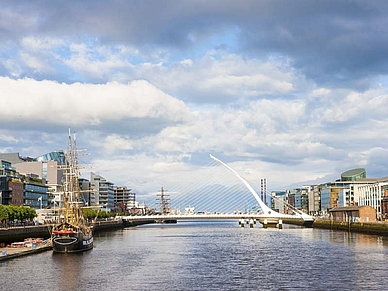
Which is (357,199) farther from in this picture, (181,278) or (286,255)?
(181,278)

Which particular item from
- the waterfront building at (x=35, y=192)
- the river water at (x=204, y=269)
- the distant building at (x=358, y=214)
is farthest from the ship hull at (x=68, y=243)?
the distant building at (x=358, y=214)

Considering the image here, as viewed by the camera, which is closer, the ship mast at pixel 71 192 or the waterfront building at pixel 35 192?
the ship mast at pixel 71 192

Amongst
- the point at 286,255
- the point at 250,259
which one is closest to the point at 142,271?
the point at 250,259

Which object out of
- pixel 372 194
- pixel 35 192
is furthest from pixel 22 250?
pixel 372 194

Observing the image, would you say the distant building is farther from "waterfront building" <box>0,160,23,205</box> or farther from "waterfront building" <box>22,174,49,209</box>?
"waterfront building" <box>0,160,23,205</box>

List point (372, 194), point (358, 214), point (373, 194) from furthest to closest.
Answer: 1. point (372, 194)
2. point (373, 194)
3. point (358, 214)

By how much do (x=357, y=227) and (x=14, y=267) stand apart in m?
73.4

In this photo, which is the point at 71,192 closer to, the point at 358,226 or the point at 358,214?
the point at 358,226

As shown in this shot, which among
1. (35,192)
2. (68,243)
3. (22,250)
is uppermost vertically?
(35,192)

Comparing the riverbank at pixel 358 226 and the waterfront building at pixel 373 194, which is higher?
the waterfront building at pixel 373 194

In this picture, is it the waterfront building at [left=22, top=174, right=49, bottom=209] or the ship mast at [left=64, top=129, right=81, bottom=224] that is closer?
the ship mast at [left=64, top=129, right=81, bottom=224]

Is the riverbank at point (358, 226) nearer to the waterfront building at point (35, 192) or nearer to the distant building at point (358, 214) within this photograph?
the distant building at point (358, 214)

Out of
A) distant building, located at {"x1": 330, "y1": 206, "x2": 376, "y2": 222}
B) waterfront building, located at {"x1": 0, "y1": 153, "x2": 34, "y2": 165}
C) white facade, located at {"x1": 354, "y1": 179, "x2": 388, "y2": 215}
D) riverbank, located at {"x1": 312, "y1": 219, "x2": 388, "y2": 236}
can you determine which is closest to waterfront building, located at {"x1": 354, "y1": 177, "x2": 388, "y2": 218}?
white facade, located at {"x1": 354, "y1": 179, "x2": 388, "y2": 215}

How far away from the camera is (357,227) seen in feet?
365
